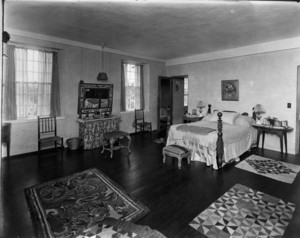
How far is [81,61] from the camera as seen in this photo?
535 centimetres

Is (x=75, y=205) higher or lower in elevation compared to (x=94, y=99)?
lower

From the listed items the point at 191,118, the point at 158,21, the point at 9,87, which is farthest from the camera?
the point at 191,118

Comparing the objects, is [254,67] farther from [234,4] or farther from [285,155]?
[234,4]

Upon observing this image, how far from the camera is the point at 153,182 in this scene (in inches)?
129

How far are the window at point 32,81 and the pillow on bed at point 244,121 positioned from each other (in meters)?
5.07

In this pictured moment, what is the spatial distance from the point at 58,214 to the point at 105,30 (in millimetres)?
3683

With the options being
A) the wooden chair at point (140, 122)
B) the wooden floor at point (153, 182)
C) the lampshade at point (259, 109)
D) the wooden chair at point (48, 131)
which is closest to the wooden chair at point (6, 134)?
the wooden floor at point (153, 182)

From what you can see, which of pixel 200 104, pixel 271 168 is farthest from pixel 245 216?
pixel 200 104

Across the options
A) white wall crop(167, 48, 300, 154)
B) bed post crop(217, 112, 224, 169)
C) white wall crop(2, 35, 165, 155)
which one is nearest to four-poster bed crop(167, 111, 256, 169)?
bed post crop(217, 112, 224, 169)

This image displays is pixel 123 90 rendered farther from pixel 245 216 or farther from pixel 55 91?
pixel 245 216

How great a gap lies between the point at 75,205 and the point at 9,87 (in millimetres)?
3310

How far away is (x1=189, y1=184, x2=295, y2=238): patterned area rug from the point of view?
2127 mm

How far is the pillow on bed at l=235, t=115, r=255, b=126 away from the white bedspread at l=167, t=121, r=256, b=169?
143mm

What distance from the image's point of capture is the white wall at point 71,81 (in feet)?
15.0
